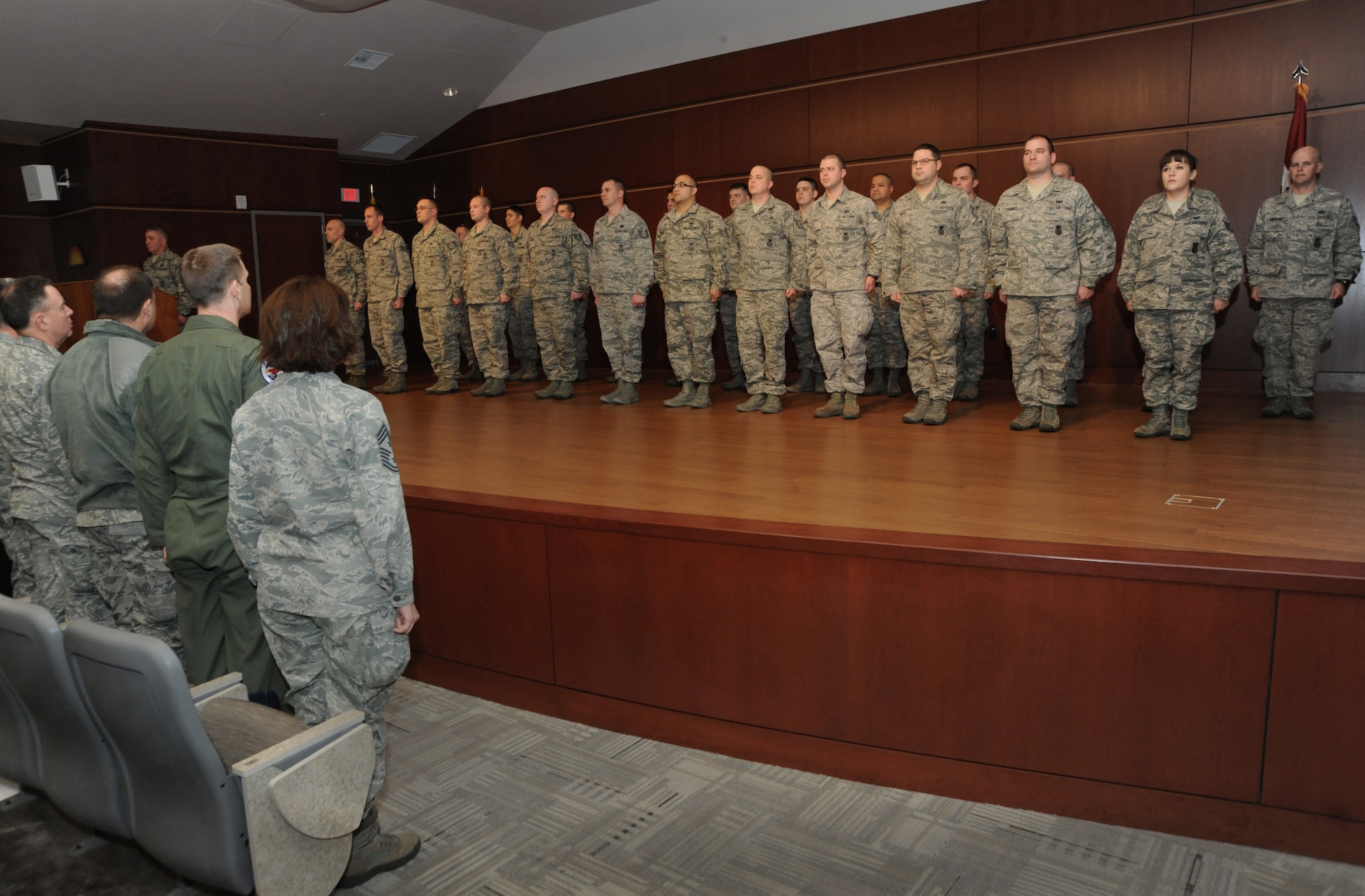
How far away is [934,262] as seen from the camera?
16.9 ft

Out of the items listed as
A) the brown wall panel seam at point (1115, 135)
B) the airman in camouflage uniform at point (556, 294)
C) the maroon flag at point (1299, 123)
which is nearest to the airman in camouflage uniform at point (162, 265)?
the airman in camouflage uniform at point (556, 294)

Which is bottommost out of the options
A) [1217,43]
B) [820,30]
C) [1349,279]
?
[1349,279]

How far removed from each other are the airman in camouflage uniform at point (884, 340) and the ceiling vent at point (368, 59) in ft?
17.0

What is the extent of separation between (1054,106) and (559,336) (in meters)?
4.03

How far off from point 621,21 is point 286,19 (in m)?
3.01

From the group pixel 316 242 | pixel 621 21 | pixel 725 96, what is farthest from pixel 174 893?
pixel 316 242

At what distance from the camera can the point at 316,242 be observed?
10.6 metres

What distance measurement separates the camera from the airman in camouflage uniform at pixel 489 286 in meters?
7.30

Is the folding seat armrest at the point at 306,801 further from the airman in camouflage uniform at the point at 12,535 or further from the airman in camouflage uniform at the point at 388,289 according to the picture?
the airman in camouflage uniform at the point at 388,289

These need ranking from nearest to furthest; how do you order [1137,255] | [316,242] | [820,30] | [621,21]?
[1137,255]
[820,30]
[621,21]
[316,242]

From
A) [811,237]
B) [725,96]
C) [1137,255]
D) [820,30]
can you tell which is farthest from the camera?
[725,96]

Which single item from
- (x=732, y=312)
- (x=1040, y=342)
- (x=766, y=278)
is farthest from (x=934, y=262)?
(x=732, y=312)

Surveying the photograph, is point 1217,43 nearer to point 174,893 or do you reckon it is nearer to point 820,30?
point 820,30

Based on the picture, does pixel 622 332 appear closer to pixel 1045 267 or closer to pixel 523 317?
pixel 523 317
